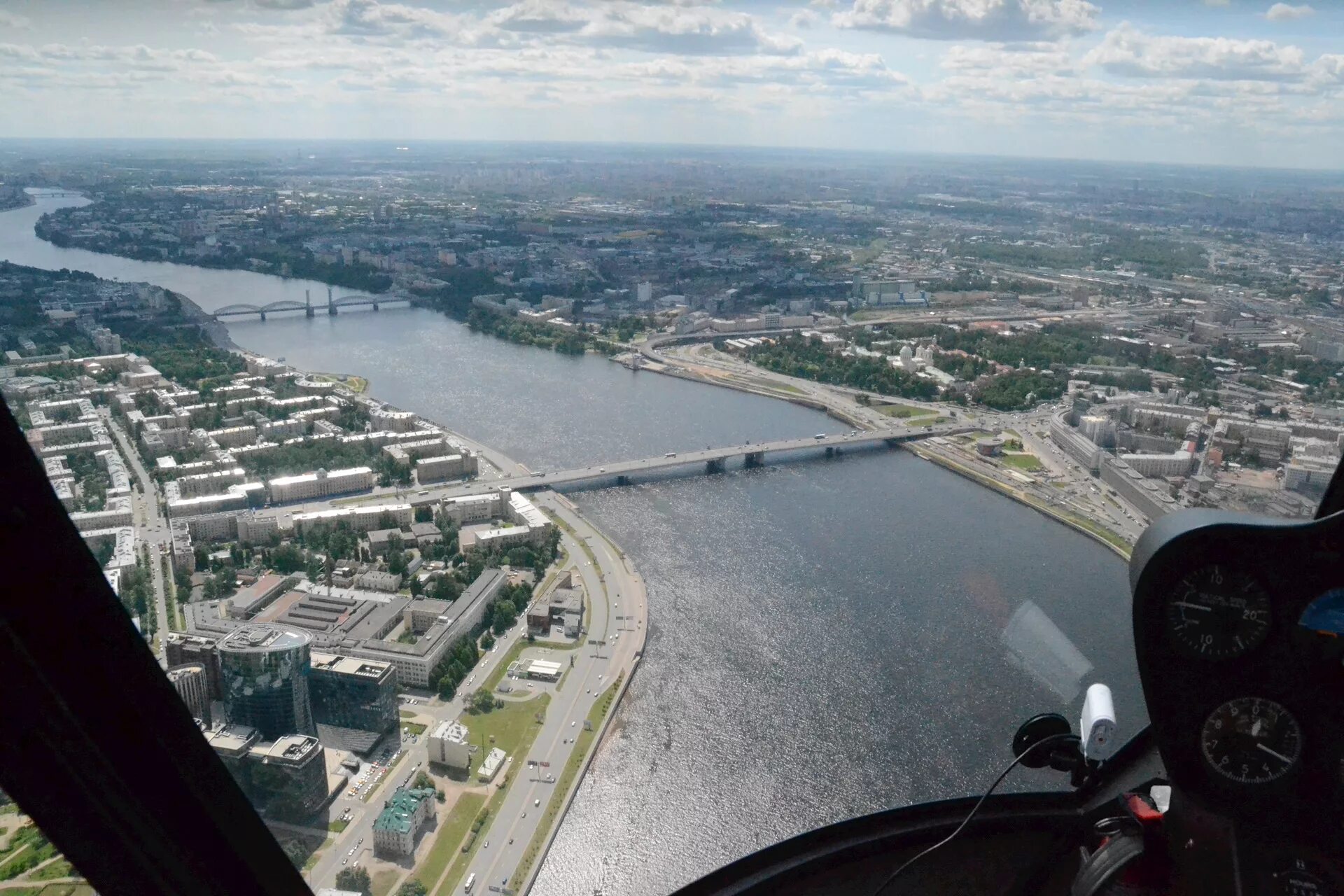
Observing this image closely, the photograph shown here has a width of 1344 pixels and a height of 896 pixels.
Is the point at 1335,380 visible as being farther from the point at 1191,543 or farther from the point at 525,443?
the point at 525,443

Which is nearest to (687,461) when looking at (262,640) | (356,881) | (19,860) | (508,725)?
(508,725)

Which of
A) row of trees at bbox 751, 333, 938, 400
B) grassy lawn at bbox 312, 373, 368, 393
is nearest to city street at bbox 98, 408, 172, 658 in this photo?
grassy lawn at bbox 312, 373, 368, 393

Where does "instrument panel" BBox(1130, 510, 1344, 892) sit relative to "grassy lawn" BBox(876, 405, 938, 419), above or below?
above

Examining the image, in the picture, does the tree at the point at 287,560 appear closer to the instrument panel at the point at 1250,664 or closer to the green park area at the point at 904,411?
the instrument panel at the point at 1250,664

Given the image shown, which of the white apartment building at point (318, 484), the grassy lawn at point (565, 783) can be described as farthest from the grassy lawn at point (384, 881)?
the white apartment building at point (318, 484)

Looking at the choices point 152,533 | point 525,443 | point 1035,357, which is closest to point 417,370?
point 525,443

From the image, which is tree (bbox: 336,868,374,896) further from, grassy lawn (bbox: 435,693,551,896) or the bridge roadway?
the bridge roadway
